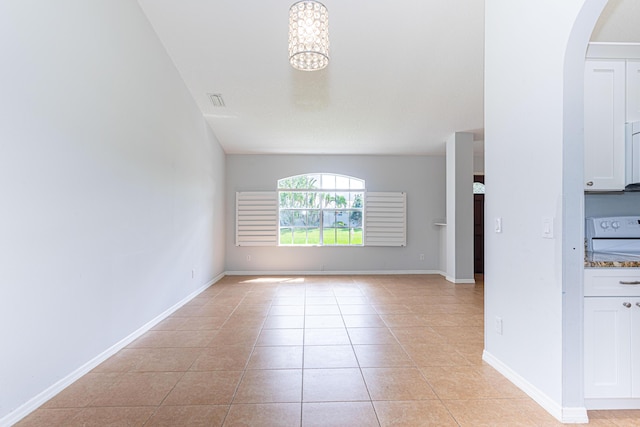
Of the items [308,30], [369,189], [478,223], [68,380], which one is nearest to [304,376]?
[68,380]

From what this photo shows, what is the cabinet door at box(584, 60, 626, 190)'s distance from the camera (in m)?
2.09

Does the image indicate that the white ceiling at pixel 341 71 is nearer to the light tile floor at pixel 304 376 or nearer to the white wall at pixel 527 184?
the white wall at pixel 527 184

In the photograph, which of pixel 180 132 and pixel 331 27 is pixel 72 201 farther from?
pixel 331 27

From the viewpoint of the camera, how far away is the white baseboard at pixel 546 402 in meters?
1.79

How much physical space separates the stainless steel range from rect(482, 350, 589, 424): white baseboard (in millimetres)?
1019

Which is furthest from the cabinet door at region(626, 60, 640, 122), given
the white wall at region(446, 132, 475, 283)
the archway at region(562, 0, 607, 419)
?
the white wall at region(446, 132, 475, 283)

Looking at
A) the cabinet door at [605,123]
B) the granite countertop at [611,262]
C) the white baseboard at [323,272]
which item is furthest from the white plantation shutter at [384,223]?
the granite countertop at [611,262]

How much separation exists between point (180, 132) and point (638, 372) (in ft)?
15.4

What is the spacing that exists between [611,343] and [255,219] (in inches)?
216

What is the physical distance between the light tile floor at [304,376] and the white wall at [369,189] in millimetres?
2442

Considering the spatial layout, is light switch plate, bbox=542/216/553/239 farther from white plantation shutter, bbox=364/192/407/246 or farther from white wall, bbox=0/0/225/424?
white plantation shutter, bbox=364/192/407/246

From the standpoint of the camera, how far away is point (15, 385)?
71.9 inches

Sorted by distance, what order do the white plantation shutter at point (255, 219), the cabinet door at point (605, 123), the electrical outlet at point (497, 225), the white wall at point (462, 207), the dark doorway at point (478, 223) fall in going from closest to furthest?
the cabinet door at point (605, 123)
the electrical outlet at point (497, 225)
the white wall at point (462, 207)
the white plantation shutter at point (255, 219)
the dark doorway at point (478, 223)

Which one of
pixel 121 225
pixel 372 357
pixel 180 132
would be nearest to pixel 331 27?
pixel 180 132
